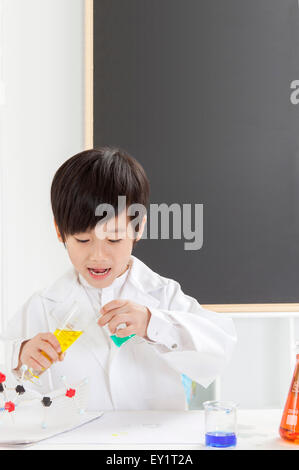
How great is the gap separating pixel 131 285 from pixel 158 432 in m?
0.39

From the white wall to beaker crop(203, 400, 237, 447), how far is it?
1.15m

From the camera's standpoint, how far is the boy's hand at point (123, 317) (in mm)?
1020

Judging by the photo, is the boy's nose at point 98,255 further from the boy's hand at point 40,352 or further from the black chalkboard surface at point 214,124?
the black chalkboard surface at point 214,124

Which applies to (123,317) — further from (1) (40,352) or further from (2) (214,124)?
(2) (214,124)

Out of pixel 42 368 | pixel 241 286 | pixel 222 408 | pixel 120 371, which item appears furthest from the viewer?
pixel 241 286

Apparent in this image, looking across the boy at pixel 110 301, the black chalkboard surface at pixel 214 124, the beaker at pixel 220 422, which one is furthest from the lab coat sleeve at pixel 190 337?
the black chalkboard surface at pixel 214 124

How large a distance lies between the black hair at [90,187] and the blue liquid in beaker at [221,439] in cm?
46

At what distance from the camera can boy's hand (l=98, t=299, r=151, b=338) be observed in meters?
1.02

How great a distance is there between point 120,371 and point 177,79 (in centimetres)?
108

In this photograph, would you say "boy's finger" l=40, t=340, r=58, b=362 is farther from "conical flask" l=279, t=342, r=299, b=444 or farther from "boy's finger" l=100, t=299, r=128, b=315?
"conical flask" l=279, t=342, r=299, b=444

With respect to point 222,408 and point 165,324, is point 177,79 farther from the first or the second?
point 222,408

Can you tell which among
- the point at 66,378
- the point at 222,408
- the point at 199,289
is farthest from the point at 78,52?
the point at 222,408

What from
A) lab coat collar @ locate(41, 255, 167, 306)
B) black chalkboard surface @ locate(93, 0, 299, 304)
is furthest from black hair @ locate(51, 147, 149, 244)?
black chalkboard surface @ locate(93, 0, 299, 304)

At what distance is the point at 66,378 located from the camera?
1.22m
